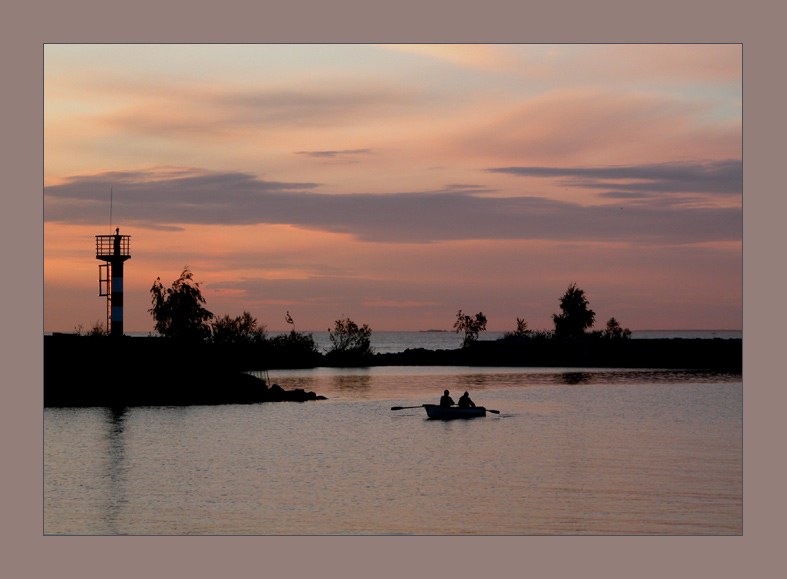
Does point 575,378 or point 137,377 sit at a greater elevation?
point 137,377

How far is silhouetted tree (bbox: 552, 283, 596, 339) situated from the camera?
157250 mm

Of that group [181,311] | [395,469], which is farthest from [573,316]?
[395,469]

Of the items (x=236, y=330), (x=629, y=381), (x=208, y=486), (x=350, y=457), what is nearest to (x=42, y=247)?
(x=208, y=486)

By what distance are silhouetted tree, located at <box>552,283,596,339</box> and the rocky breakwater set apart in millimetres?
84441

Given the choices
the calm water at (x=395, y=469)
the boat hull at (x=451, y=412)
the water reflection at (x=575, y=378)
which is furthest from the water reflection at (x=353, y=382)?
the boat hull at (x=451, y=412)

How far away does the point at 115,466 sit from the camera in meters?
45.5

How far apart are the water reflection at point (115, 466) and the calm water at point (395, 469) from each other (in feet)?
0.40

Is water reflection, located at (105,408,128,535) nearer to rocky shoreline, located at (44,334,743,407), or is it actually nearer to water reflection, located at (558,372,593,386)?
rocky shoreline, located at (44,334,743,407)

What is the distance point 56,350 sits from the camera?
71.8 m

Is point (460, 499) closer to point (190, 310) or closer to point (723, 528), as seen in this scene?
point (723, 528)

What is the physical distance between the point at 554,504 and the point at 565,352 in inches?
4707

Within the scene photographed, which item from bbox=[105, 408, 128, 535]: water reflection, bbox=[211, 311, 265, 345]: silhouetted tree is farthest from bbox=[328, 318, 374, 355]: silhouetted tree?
bbox=[105, 408, 128, 535]: water reflection

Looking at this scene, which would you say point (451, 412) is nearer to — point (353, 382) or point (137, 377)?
point (137, 377)

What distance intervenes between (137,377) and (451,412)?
27101mm
